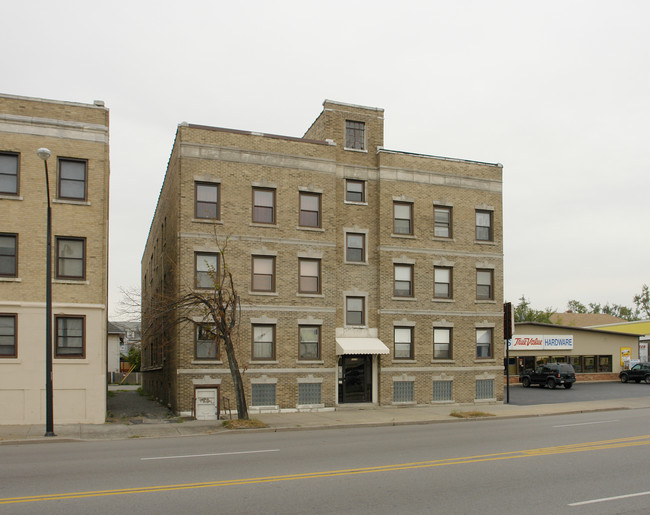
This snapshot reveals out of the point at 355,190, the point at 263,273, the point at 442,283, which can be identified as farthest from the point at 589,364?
the point at 263,273

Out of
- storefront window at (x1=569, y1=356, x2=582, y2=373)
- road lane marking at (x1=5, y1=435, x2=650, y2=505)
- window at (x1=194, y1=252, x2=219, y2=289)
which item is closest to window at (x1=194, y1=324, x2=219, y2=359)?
window at (x1=194, y1=252, x2=219, y2=289)

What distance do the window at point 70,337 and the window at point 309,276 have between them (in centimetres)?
891

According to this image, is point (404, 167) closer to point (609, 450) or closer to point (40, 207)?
point (40, 207)

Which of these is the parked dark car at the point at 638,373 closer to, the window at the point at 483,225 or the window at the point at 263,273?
the window at the point at 483,225

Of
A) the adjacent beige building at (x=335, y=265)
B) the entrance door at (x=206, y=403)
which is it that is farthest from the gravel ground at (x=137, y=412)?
the entrance door at (x=206, y=403)

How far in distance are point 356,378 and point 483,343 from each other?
6876 millimetres

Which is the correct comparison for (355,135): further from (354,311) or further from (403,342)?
(403,342)

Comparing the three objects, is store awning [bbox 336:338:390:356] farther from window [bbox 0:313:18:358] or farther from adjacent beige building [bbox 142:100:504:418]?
window [bbox 0:313:18:358]

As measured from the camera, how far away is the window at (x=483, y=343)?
1231 inches

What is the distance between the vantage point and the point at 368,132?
→ 2964 cm

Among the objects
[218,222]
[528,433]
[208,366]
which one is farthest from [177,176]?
[528,433]

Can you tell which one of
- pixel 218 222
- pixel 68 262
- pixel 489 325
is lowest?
pixel 489 325

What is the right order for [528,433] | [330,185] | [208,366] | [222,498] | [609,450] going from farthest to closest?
1. [330,185]
2. [208,366]
3. [528,433]
4. [609,450]
5. [222,498]

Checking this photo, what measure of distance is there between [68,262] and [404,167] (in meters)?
15.1
